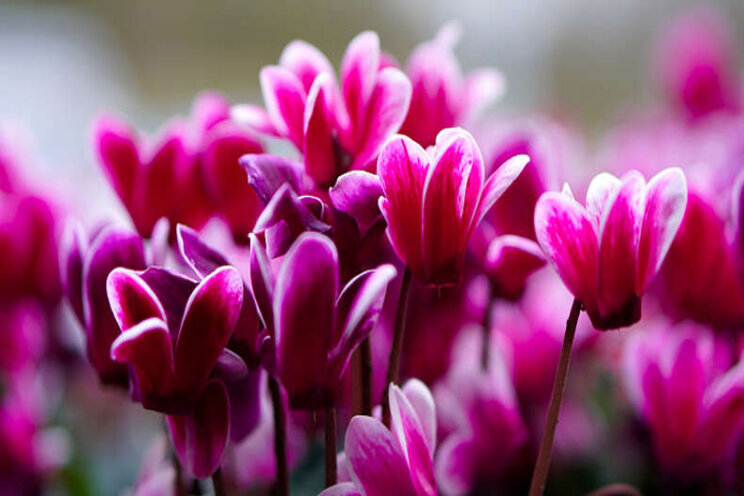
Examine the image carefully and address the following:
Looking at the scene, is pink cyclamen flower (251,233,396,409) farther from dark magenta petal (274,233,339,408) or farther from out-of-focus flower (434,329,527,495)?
out-of-focus flower (434,329,527,495)

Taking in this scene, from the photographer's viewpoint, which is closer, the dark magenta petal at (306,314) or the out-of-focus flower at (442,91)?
the dark magenta petal at (306,314)

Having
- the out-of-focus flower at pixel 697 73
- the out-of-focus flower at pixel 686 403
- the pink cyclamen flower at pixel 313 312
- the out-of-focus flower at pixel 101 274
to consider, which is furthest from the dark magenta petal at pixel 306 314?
the out-of-focus flower at pixel 697 73

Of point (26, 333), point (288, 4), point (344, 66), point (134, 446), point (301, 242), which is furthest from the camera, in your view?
point (288, 4)

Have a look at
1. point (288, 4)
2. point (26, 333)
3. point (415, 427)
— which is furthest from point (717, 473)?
point (288, 4)

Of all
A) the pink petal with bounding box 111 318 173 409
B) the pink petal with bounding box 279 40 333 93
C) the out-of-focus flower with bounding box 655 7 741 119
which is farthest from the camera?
the out-of-focus flower with bounding box 655 7 741 119

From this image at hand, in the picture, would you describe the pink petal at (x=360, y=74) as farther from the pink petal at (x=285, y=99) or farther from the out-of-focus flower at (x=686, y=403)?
the out-of-focus flower at (x=686, y=403)

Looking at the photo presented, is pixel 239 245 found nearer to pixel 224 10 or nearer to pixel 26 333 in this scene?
pixel 26 333

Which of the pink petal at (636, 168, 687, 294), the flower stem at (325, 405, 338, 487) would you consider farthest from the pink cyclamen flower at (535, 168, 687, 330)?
the flower stem at (325, 405, 338, 487)

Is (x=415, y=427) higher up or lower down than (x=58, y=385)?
higher up
